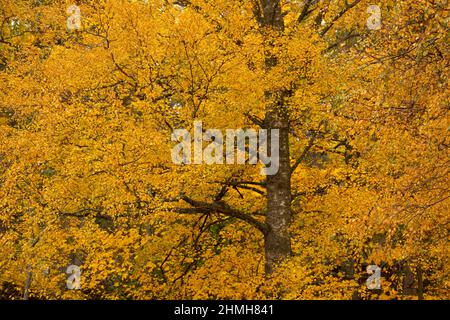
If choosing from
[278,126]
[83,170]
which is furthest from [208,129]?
[83,170]

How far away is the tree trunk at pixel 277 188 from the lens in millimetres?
14086

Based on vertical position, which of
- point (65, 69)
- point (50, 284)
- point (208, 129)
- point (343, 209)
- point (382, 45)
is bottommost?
point (50, 284)

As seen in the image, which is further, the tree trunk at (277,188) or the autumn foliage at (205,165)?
the tree trunk at (277,188)

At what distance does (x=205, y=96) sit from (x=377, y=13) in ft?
16.9

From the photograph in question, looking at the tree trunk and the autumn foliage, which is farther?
the tree trunk

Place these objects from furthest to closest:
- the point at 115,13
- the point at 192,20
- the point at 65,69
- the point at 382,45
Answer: the point at 65,69 < the point at 115,13 < the point at 192,20 < the point at 382,45

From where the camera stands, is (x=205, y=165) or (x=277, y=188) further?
(x=277, y=188)

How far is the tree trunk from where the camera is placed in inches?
555

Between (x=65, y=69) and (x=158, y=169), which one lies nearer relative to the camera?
(x=158, y=169)

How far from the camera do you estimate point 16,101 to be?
58.3ft

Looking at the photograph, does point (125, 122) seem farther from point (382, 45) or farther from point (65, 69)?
point (382, 45)

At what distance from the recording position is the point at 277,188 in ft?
47.7

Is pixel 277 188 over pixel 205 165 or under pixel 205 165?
under

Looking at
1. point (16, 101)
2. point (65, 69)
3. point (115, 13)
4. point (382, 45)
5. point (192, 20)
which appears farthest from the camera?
point (16, 101)
